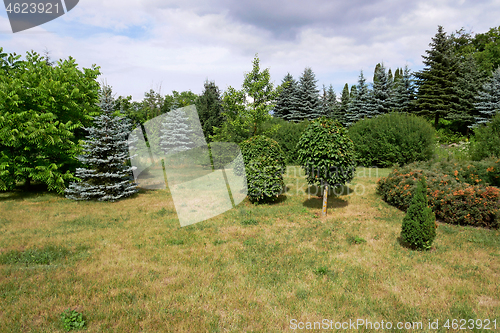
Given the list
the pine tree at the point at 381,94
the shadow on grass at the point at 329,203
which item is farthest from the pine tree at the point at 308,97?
the shadow on grass at the point at 329,203

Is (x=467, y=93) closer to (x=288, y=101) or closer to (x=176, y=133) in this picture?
(x=288, y=101)

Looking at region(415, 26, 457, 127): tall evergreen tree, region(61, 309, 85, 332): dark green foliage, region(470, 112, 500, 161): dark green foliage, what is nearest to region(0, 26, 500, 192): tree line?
region(415, 26, 457, 127): tall evergreen tree

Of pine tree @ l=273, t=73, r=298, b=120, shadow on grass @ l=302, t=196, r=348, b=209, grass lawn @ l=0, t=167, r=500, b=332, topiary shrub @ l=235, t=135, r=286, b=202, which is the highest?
pine tree @ l=273, t=73, r=298, b=120

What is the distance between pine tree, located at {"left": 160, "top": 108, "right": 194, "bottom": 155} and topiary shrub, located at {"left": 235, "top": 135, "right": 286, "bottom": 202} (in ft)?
56.4

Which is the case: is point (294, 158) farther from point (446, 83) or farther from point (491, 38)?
point (491, 38)

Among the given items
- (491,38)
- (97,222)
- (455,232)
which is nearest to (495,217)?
(455,232)

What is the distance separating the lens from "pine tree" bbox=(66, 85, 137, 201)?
41.3 feet

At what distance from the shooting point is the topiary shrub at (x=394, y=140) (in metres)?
19.2

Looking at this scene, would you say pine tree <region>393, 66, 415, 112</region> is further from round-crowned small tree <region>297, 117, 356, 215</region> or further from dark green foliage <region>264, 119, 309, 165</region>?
round-crowned small tree <region>297, 117, 356, 215</region>

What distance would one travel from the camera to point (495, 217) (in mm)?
8070

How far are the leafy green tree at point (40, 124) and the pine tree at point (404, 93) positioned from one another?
40.3 metres

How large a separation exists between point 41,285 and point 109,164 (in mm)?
8590

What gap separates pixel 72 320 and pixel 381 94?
143 ft

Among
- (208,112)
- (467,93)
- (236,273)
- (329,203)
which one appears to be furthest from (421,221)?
(467,93)
